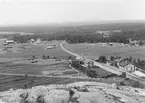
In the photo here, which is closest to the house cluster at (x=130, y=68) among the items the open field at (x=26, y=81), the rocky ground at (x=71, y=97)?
the open field at (x=26, y=81)

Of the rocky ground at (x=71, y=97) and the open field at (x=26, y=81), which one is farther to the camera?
the open field at (x=26, y=81)

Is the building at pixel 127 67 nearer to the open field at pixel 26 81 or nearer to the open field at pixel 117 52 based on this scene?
the open field at pixel 26 81

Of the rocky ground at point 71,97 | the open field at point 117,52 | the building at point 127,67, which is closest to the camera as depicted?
the rocky ground at point 71,97

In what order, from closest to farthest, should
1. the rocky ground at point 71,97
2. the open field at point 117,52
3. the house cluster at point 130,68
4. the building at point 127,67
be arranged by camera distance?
the rocky ground at point 71,97, the house cluster at point 130,68, the building at point 127,67, the open field at point 117,52

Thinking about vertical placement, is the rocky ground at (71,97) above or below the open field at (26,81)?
above

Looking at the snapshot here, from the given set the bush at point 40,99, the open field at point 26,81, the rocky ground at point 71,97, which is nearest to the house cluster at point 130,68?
the open field at point 26,81

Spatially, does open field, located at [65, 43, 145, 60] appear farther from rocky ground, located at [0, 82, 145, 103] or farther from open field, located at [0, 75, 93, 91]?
rocky ground, located at [0, 82, 145, 103]

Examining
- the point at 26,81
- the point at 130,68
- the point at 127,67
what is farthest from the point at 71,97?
the point at 127,67

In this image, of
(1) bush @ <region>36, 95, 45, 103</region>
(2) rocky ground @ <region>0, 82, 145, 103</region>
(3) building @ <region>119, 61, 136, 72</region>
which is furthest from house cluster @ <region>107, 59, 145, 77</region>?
(1) bush @ <region>36, 95, 45, 103</region>

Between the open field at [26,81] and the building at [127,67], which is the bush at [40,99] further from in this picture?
the building at [127,67]

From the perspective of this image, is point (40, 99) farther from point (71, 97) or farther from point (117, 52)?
point (117, 52)

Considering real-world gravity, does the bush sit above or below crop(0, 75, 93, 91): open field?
above

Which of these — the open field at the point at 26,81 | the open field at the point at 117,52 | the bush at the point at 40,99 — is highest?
the bush at the point at 40,99
